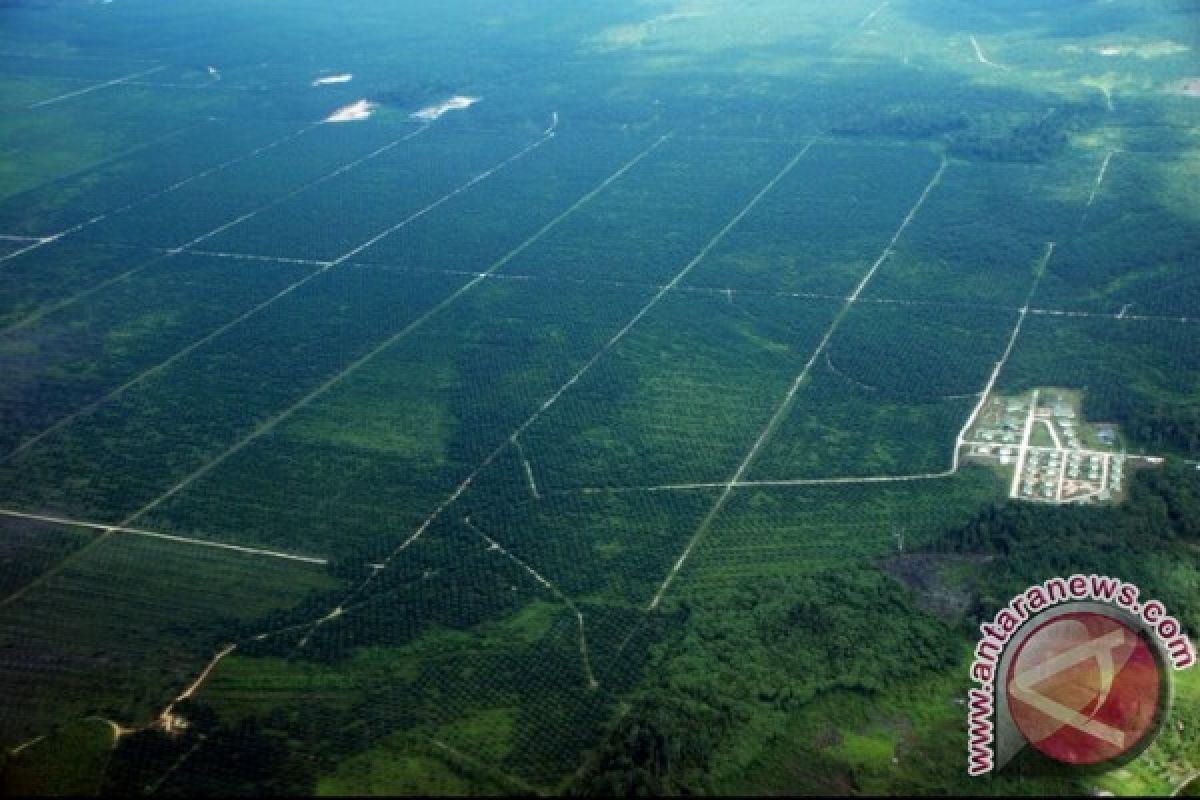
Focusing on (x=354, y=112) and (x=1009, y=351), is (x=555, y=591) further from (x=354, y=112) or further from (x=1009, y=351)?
(x=354, y=112)

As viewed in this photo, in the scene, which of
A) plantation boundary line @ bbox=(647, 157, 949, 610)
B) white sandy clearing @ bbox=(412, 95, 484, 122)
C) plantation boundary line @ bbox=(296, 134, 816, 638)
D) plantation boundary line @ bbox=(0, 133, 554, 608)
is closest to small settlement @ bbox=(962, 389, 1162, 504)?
plantation boundary line @ bbox=(647, 157, 949, 610)

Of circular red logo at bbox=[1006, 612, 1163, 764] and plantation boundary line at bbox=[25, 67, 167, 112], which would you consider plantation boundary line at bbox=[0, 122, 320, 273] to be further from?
circular red logo at bbox=[1006, 612, 1163, 764]

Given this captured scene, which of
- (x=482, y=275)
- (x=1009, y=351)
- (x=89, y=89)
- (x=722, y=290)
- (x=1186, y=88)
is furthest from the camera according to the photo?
(x=89, y=89)

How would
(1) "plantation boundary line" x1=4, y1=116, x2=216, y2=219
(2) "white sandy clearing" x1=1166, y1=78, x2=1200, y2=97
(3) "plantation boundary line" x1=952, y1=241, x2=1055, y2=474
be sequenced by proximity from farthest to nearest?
(2) "white sandy clearing" x1=1166, y1=78, x2=1200, y2=97
(1) "plantation boundary line" x1=4, y1=116, x2=216, y2=219
(3) "plantation boundary line" x1=952, y1=241, x2=1055, y2=474

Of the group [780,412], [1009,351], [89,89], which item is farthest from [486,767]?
[89,89]

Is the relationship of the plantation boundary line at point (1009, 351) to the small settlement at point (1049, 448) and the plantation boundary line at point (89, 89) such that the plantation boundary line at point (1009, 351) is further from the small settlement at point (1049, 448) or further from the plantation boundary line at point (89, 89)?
the plantation boundary line at point (89, 89)

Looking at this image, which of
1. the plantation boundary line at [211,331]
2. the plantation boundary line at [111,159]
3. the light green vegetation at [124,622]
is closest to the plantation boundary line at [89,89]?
the plantation boundary line at [111,159]

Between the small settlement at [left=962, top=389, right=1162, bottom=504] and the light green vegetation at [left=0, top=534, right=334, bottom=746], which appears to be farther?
the small settlement at [left=962, top=389, right=1162, bottom=504]
